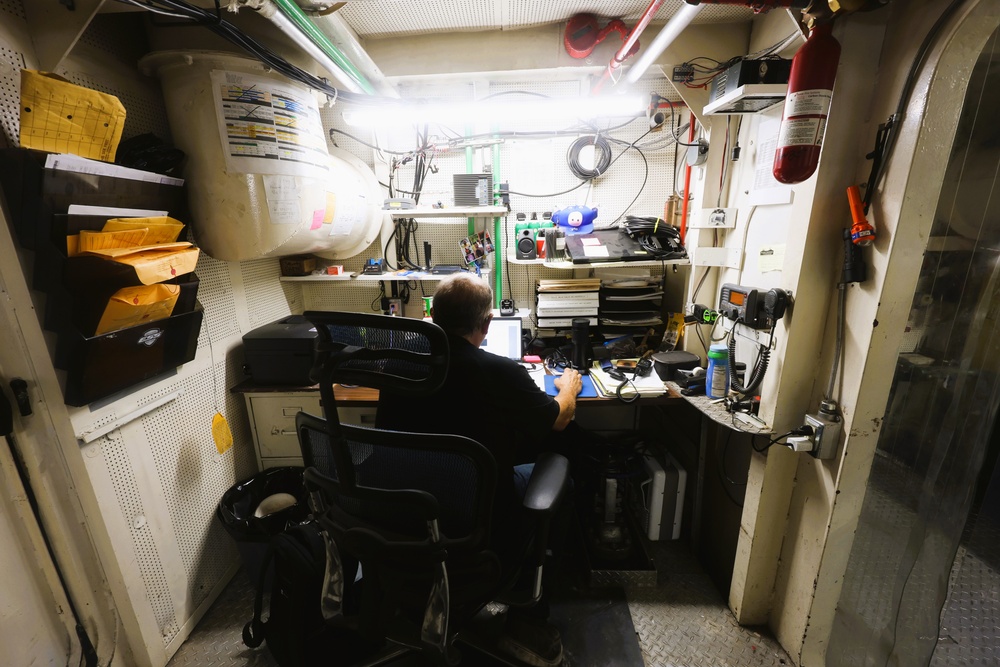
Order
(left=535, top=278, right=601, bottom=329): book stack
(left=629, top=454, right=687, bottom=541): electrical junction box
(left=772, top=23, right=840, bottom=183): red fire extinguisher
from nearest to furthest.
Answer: (left=772, top=23, right=840, bottom=183): red fire extinguisher
(left=629, top=454, right=687, bottom=541): electrical junction box
(left=535, top=278, right=601, bottom=329): book stack

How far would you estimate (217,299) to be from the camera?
1.83 meters

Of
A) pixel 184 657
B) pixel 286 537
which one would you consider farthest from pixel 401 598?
pixel 184 657

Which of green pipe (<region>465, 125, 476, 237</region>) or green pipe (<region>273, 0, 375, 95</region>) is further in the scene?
green pipe (<region>465, 125, 476, 237</region>)

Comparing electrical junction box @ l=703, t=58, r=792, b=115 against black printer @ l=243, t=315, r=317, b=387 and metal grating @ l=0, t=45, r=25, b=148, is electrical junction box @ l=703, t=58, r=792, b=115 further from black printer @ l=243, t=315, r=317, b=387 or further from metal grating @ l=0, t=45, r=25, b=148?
metal grating @ l=0, t=45, r=25, b=148

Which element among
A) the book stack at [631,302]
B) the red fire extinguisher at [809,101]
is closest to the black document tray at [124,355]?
the book stack at [631,302]

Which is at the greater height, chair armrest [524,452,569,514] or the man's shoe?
chair armrest [524,452,569,514]

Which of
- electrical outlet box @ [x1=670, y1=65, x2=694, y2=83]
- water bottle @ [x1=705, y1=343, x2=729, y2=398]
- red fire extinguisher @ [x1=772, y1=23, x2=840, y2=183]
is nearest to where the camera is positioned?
red fire extinguisher @ [x1=772, y1=23, x2=840, y2=183]

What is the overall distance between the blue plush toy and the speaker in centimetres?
20

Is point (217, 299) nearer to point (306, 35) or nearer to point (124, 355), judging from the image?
point (124, 355)

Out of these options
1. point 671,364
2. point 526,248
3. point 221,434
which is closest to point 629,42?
point 526,248

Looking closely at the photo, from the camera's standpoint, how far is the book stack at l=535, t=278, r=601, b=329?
2223mm

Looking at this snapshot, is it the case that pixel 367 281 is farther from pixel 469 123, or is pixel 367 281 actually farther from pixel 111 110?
pixel 111 110

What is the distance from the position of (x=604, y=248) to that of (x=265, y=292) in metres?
1.92

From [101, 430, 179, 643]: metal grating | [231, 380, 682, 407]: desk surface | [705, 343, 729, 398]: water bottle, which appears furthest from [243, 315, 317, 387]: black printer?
[705, 343, 729, 398]: water bottle
